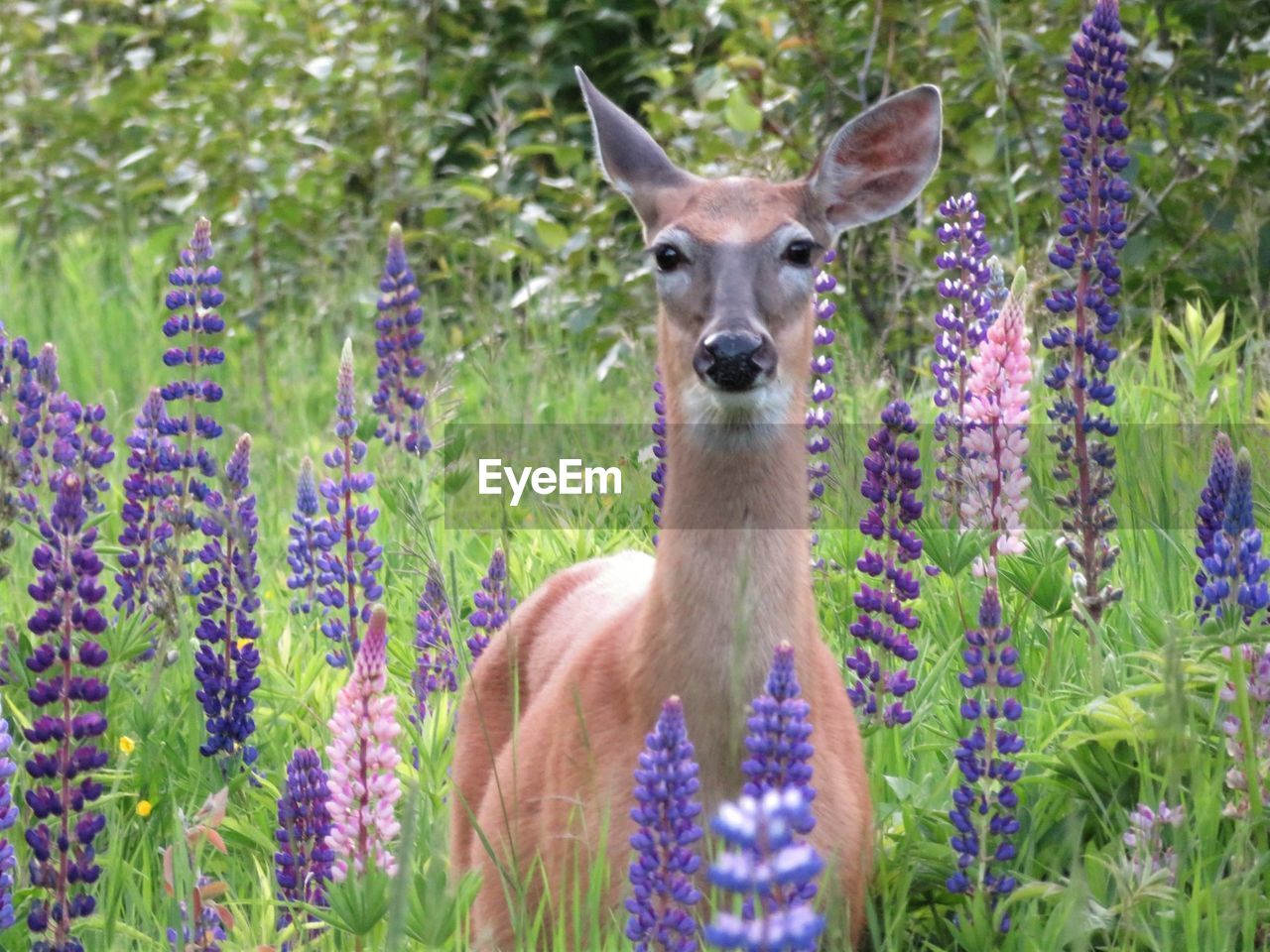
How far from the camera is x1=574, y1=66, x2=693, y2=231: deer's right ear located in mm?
3941

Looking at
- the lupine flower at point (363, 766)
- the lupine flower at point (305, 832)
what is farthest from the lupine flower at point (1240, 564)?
the lupine flower at point (305, 832)

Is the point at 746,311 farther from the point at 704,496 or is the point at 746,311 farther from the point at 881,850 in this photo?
the point at 881,850

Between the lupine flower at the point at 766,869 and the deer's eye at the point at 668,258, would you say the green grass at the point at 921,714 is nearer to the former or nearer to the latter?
the lupine flower at the point at 766,869

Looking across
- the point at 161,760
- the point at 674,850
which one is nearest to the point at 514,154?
the point at 161,760

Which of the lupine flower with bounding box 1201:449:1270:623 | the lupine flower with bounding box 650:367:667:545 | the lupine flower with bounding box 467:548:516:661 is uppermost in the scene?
the lupine flower with bounding box 650:367:667:545

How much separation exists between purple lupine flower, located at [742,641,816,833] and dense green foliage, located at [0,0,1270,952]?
13.0 inches

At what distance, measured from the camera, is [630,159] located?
4.00 metres

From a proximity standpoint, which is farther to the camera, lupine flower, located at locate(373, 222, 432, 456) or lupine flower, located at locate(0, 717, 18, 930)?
lupine flower, located at locate(373, 222, 432, 456)

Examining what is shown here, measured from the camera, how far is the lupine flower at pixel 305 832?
9.68 ft

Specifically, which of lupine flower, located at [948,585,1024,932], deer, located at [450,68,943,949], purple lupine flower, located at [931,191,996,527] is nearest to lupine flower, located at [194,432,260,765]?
deer, located at [450,68,943,949]

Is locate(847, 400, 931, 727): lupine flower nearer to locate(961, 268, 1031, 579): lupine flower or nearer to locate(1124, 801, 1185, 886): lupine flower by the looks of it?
locate(961, 268, 1031, 579): lupine flower

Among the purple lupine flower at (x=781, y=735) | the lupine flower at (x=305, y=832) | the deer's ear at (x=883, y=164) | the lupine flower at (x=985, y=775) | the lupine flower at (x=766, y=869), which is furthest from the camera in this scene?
the deer's ear at (x=883, y=164)

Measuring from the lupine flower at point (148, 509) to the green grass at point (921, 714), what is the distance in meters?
0.17

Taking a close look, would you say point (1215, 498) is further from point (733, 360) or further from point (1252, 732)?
point (733, 360)
